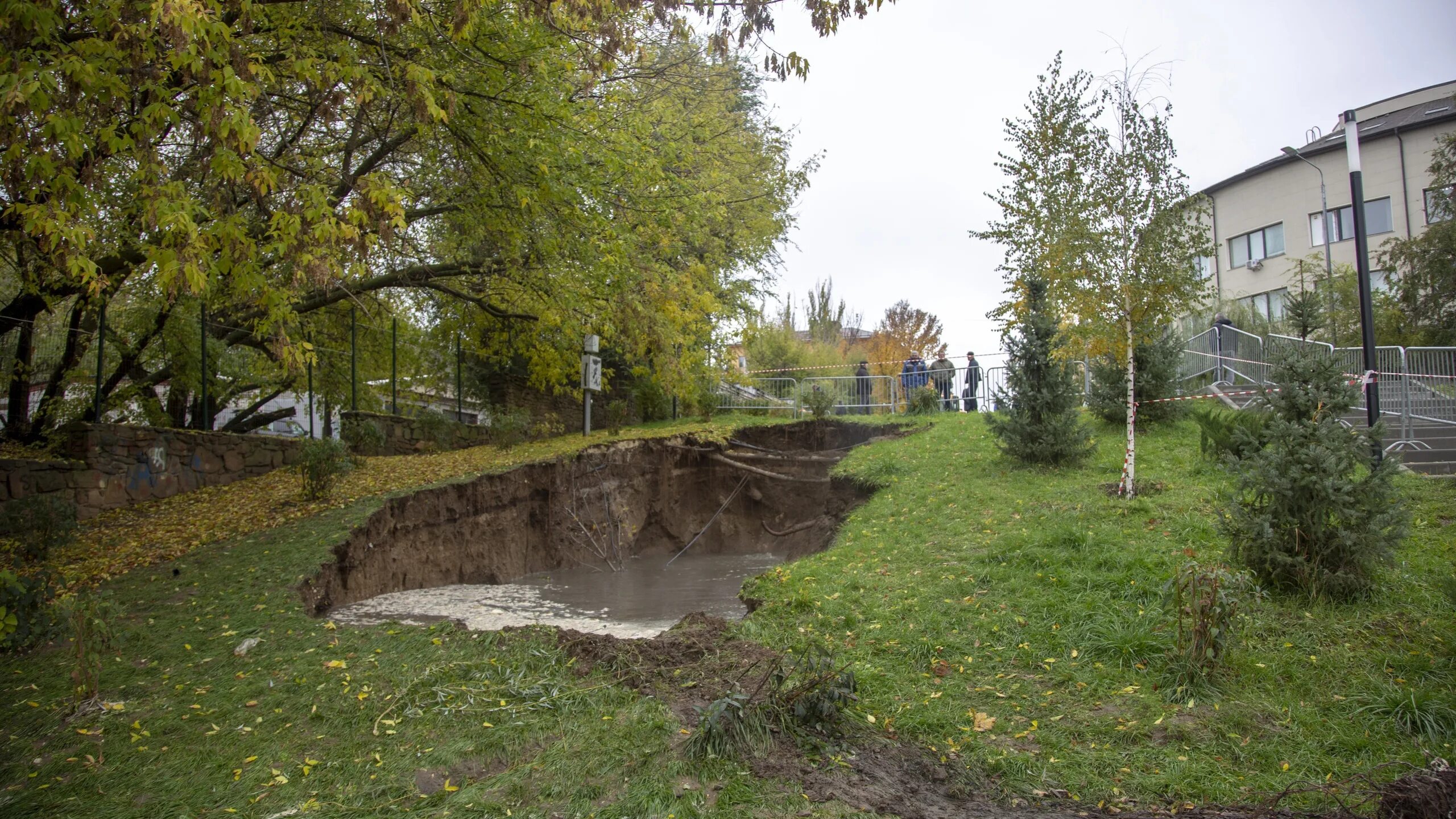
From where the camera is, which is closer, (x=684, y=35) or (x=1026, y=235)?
(x=684, y=35)

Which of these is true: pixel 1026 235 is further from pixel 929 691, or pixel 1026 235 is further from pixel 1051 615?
pixel 929 691

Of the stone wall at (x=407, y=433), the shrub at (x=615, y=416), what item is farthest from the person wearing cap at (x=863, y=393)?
the stone wall at (x=407, y=433)

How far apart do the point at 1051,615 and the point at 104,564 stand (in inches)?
381

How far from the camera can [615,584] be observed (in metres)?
14.2

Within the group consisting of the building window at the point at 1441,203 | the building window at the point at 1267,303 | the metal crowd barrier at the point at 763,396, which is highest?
the building window at the point at 1441,203

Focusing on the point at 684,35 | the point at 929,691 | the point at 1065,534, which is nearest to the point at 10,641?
the point at 929,691

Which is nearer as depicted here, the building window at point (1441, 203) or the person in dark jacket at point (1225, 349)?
the person in dark jacket at point (1225, 349)

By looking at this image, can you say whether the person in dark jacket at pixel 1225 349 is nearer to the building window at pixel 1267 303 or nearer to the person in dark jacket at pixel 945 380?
the person in dark jacket at pixel 945 380

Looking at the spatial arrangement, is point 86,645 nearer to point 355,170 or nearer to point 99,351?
point 355,170

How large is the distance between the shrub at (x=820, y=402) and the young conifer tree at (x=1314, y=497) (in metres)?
12.7

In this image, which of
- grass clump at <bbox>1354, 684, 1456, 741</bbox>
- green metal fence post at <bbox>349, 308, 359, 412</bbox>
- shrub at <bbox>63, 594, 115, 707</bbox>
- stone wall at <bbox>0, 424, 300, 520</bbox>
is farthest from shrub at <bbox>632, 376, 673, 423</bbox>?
grass clump at <bbox>1354, 684, 1456, 741</bbox>

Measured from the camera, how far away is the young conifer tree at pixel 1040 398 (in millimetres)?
12906

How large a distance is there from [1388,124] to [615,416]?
2763cm

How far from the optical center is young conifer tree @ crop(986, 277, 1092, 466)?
12.9 meters
